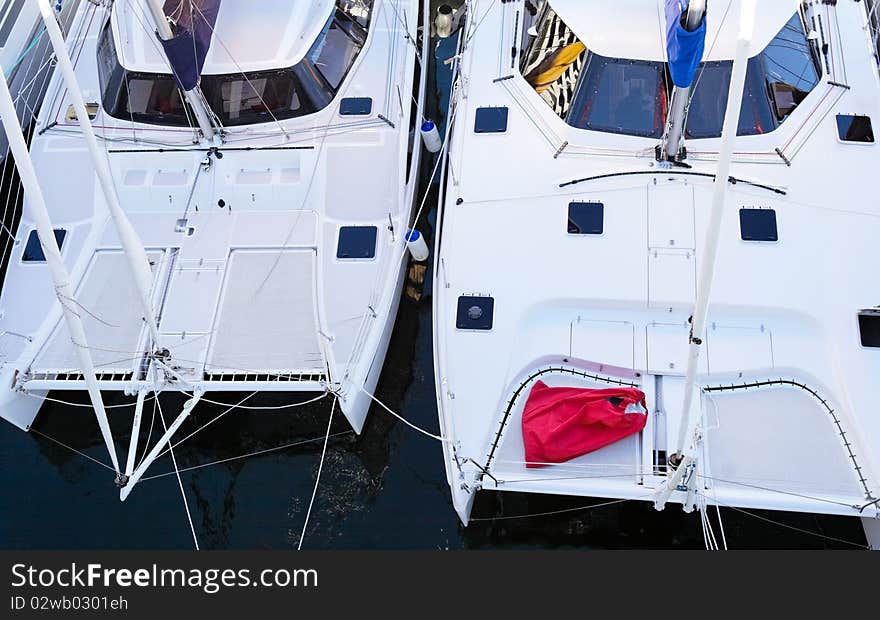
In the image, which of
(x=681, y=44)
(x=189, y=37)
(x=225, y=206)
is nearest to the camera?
(x=681, y=44)

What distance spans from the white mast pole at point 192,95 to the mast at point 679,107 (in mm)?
4502

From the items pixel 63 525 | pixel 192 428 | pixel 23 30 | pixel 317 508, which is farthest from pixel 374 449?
pixel 23 30

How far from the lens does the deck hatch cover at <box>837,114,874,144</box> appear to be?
27.8 feet

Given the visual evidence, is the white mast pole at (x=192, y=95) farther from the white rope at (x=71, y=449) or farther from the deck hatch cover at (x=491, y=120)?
the white rope at (x=71, y=449)

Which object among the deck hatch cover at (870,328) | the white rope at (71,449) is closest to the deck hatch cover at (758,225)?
the deck hatch cover at (870,328)

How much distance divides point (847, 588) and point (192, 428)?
5945 millimetres

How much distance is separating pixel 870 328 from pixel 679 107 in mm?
2397

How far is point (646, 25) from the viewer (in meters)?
8.97

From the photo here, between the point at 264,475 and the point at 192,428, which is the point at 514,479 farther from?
the point at 192,428

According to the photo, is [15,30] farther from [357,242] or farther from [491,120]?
[491,120]

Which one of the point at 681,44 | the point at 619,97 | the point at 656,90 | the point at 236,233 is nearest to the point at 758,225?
the point at 656,90

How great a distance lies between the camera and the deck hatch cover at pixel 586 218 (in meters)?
8.12

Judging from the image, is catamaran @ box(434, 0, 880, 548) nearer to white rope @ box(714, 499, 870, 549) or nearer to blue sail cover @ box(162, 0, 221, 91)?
white rope @ box(714, 499, 870, 549)

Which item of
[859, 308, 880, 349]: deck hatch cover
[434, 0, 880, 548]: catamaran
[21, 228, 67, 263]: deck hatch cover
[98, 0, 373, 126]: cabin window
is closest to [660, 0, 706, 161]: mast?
[434, 0, 880, 548]: catamaran
